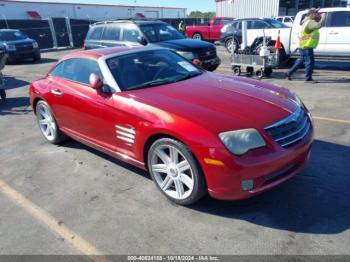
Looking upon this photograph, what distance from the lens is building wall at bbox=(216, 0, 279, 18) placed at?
3541 centimetres

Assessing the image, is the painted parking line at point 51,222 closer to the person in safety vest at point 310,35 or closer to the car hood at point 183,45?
the car hood at point 183,45

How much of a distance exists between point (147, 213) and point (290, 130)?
169 centimetres

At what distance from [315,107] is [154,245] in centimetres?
522

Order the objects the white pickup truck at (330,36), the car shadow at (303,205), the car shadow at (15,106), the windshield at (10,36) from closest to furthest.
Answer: the car shadow at (303,205)
the car shadow at (15,106)
the white pickup truck at (330,36)
the windshield at (10,36)

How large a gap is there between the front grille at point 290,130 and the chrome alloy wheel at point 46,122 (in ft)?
11.6

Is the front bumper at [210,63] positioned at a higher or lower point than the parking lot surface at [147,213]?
higher

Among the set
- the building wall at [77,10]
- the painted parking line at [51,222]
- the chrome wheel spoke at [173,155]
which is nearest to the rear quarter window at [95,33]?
the painted parking line at [51,222]

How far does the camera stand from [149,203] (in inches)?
151

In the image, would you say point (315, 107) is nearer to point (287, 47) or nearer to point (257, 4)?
point (287, 47)

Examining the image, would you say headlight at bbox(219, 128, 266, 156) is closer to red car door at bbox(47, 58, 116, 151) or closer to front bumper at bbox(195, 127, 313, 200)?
front bumper at bbox(195, 127, 313, 200)

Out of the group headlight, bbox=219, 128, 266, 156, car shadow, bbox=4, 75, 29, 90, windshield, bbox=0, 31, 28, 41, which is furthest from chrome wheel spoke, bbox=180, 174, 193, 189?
windshield, bbox=0, 31, 28, 41

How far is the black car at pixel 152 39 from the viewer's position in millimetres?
10195

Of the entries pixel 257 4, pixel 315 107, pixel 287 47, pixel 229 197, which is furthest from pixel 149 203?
pixel 257 4

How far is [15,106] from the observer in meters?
8.77
